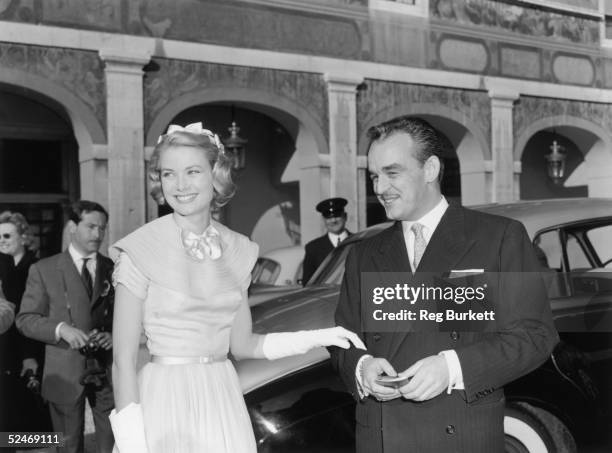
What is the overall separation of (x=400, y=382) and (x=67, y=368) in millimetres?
2741

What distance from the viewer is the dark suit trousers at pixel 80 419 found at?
453cm

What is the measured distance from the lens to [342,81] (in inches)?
490

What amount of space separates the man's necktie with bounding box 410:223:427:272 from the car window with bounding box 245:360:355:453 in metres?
1.10

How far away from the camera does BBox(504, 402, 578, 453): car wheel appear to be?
368cm

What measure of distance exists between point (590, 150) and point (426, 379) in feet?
50.7

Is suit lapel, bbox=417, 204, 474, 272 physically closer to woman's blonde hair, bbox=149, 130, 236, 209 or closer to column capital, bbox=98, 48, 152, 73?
woman's blonde hair, bbox=149, 130, 236, 209

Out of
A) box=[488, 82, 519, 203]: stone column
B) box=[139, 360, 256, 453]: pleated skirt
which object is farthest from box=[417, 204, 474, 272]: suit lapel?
box=[488, 82, 519, 203]: stone column

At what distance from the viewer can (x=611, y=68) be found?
639 inches

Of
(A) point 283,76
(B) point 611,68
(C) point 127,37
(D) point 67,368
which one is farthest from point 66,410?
(B) point 611,68

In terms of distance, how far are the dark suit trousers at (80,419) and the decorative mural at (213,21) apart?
6724 mm

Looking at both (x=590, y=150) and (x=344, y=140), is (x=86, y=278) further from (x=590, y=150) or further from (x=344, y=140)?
(x=590, y=150)

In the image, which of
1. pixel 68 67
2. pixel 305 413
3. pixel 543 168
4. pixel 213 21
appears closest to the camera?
pixel 305 413

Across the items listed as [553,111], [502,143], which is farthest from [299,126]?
[553,111]

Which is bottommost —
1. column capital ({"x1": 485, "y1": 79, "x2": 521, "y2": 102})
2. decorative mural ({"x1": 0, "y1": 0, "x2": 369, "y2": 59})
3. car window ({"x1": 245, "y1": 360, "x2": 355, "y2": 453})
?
car window ({"x1": 245, "y1": 360, "x2": 355, "y2": 453})
